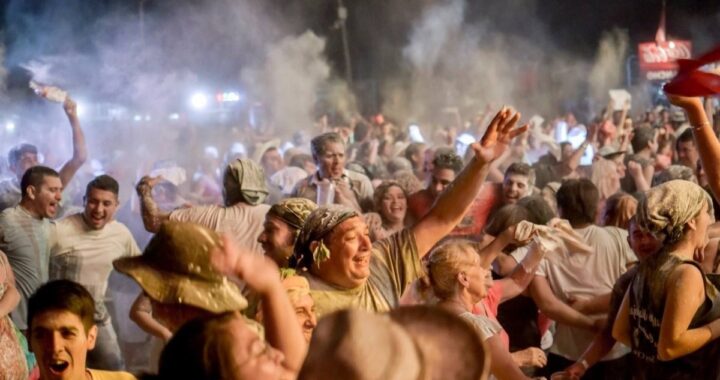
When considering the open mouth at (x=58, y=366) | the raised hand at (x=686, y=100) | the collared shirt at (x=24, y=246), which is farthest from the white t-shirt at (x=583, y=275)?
the open mouth at (x=58, y=366)

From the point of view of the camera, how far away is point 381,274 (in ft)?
13.8

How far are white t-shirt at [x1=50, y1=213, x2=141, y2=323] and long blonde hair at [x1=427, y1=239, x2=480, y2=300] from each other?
10.1ft

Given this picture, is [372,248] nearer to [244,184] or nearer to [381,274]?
[381,274]

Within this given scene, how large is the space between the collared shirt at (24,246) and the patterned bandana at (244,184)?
48.4 inches

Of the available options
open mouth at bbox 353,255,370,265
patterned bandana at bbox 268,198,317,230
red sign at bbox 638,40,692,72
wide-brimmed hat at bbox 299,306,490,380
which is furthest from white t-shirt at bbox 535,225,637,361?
red sign at bbox 638,40,692,72

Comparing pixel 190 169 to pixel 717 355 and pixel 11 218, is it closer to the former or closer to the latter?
pixel 11 218

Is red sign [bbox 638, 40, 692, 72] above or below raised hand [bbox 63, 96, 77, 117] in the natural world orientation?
above

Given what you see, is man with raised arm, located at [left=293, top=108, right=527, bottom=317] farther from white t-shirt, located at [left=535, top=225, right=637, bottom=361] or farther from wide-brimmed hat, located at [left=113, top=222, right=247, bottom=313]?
white t-shirt, located at [left=535, top=225, right=637, bottom=361]

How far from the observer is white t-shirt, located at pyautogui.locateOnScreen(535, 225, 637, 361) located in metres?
6.10

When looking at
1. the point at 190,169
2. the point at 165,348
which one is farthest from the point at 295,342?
the point at 190,169

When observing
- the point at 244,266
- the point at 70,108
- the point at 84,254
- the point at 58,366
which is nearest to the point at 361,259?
the point at 58,366

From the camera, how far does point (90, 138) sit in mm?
15539

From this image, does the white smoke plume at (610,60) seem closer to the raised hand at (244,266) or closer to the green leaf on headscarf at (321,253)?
the green leaf on headscarf at (321,253)

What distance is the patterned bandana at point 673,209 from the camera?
421 centimetres
